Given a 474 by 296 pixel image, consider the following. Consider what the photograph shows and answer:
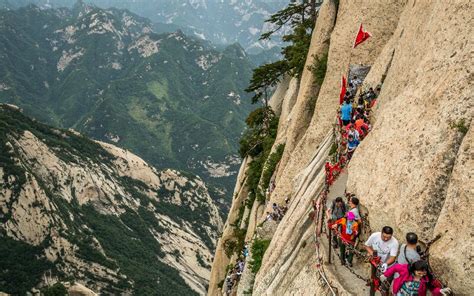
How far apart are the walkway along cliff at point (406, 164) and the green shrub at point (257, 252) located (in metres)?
0.09

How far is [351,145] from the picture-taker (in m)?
20.9

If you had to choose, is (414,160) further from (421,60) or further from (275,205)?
(275,205)

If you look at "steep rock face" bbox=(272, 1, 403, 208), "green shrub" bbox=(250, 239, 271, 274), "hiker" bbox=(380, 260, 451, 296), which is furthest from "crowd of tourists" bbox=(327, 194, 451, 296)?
"steep rock face" bbox=(272, 1, 403, 208)

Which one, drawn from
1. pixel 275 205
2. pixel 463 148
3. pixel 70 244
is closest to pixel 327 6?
pixel 275 205

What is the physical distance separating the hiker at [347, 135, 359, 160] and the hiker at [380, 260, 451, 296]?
9.45 m

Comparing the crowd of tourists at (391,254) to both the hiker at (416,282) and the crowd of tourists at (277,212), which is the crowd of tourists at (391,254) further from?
the crowd of tourists at (277,212)

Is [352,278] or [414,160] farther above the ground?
[414,160]

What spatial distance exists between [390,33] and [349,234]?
682 inches

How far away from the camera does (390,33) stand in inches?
1108

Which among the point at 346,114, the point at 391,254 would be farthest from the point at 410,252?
the point at 346,114

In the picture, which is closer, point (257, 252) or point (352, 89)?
point (352, 89)

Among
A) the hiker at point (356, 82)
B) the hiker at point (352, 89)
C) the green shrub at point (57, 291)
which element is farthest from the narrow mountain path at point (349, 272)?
the green shrub at point (57, 291)

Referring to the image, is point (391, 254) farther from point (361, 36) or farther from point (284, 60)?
point (284, 60)

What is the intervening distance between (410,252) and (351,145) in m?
9.23
